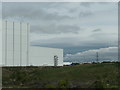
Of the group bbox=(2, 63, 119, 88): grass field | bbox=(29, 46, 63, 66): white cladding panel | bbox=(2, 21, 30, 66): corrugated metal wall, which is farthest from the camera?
bbox=(29, 46, 63, 66): white cladding panel

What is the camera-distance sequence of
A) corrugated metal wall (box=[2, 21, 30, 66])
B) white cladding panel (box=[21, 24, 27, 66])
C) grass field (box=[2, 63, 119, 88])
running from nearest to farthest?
grass field (box=[2, 63, 119, 88])
corrugated metal wall (box=[2, 21, 30, 66])
white cladding panel (box=[21, 24, 27, 66])

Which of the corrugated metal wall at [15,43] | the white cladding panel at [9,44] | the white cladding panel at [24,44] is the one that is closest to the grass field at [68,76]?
the white cladding panel at [9,44]

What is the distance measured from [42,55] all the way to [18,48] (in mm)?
10464

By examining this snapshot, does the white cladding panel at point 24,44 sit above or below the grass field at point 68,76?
above

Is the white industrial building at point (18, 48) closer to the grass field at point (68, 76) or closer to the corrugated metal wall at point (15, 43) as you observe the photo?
the corrugated metal wall at point (15, 43)

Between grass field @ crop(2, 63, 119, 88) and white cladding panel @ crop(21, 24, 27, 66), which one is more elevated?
white cladding panel @ crop(21, 24, 27, 66)

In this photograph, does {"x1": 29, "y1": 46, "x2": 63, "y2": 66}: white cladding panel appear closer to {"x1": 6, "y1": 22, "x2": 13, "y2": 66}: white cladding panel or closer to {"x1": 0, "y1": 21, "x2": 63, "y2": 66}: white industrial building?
{"x1": 0, "y1": 21, "x2": 63, "y2": 66}: white industrial building

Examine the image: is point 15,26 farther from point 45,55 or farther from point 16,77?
point 16,77

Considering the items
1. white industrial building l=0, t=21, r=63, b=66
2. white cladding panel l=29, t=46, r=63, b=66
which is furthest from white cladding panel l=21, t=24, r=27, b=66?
white cladding panel l=29, t=46, r=63, b=66

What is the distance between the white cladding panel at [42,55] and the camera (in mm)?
77125

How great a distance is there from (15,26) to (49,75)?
40949 mm

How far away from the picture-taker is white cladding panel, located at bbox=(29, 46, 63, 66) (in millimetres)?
77125

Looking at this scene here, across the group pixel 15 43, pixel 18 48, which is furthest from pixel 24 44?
pixel 15 43

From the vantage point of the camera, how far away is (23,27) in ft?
247
